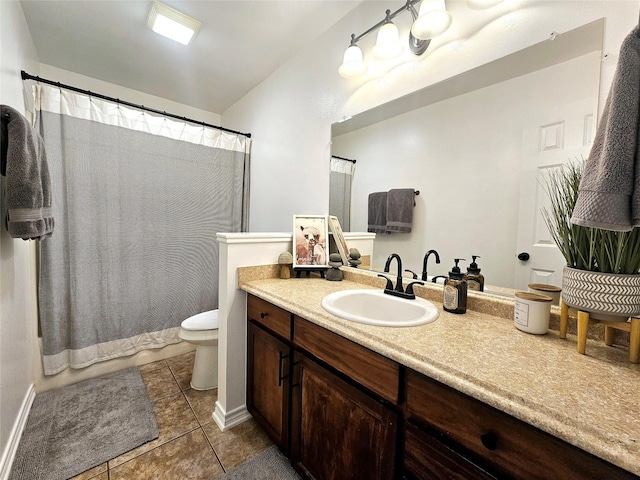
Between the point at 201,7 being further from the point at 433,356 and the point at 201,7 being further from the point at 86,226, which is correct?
the point at 433,356

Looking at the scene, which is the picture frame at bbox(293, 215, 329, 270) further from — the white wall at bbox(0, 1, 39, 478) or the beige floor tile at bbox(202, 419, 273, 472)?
the white wall at bbox(0, 1, 39, 478)

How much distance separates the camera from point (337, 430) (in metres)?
0.97

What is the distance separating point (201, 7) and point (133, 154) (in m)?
1.12

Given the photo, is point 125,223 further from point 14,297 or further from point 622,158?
point 622,158

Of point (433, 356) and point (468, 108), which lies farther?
point (468, 108)

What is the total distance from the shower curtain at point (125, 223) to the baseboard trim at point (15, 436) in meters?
0.21

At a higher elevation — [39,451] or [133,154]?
[133,154]

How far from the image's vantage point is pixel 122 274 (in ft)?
6.66

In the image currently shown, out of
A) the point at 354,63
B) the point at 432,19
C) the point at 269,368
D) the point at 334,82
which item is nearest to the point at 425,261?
the point at 269,368

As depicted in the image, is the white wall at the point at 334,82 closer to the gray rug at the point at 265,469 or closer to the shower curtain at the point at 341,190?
the shower curtain at the point at 341,190

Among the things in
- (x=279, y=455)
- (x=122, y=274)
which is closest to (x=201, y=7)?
(x=122, y=274)

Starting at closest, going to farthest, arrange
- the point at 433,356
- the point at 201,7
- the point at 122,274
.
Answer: the point at 433,356
the point at 201,7
the point at 122,274

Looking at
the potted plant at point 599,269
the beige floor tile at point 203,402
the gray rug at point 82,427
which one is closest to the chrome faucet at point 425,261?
the potted plant at point 599,269

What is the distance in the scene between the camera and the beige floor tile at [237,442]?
4.36 feet
